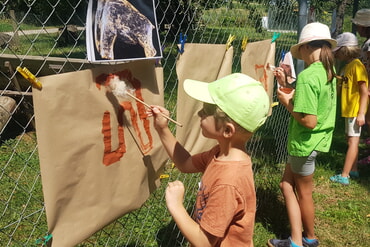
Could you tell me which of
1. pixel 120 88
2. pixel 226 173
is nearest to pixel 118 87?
pixel 120 88

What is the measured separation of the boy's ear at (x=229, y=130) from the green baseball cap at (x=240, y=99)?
3 centimetres

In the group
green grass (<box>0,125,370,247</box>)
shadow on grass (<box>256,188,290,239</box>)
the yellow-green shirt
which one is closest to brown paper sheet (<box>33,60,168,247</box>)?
green grass (<box>0,125,370,247</box>)

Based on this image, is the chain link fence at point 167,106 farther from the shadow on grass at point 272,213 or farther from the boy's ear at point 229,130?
the boy's ear at point 229,130

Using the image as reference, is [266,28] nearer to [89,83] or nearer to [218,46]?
[218,46]

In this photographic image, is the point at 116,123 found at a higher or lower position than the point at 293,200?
higher

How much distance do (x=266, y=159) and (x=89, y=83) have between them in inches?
124

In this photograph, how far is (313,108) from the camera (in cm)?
243

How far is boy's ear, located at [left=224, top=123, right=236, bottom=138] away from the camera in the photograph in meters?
1.54

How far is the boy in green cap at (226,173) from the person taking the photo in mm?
1458

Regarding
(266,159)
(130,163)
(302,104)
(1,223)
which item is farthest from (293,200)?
(1,223)

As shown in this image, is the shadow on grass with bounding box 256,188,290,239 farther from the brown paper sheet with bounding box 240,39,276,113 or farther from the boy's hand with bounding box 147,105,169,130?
the boy's hand with bounding box 147,105,169,130

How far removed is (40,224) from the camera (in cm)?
309

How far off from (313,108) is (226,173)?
1155 millimetres

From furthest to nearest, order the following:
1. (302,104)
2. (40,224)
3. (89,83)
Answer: (40,224), (302,104), (89,83)
